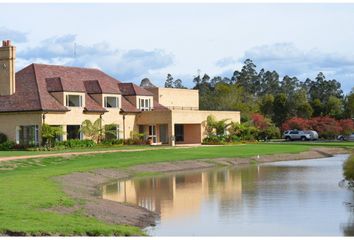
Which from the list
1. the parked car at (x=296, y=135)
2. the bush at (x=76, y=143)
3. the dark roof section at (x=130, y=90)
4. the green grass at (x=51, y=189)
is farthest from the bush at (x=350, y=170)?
the parked car at (x=296, y=135)

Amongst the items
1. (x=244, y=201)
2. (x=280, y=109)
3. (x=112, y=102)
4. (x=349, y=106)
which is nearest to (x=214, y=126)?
(x=112, y=102)

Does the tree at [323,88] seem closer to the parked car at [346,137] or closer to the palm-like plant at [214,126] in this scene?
the parked car at [346,137]

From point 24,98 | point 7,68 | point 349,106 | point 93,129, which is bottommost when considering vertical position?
point 93,129

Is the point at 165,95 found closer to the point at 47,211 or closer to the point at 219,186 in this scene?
the point at 219,186

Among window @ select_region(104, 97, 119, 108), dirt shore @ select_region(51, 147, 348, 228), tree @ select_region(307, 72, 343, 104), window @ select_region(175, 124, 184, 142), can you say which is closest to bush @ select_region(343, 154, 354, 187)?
dirt shore @ select_region(51, 147, 348, 228)

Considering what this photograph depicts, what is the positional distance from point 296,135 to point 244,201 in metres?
61.0

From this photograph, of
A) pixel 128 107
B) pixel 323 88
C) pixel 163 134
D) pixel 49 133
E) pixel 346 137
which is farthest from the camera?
pixel 323 88

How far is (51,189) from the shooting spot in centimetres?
2844

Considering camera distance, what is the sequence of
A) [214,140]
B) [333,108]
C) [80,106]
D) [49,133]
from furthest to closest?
[333,108] → [214,140] → [80,106] → [49,133]

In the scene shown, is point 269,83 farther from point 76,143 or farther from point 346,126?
point 76,143

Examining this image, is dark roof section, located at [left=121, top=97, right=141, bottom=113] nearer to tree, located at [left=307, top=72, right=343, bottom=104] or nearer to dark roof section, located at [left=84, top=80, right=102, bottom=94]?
dark roof section, located at [left=84, top=80, right=102, bottom=94]

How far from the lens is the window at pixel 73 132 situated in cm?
6003

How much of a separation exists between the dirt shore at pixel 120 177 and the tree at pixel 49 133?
42.8 ft

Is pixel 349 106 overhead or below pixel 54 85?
below
